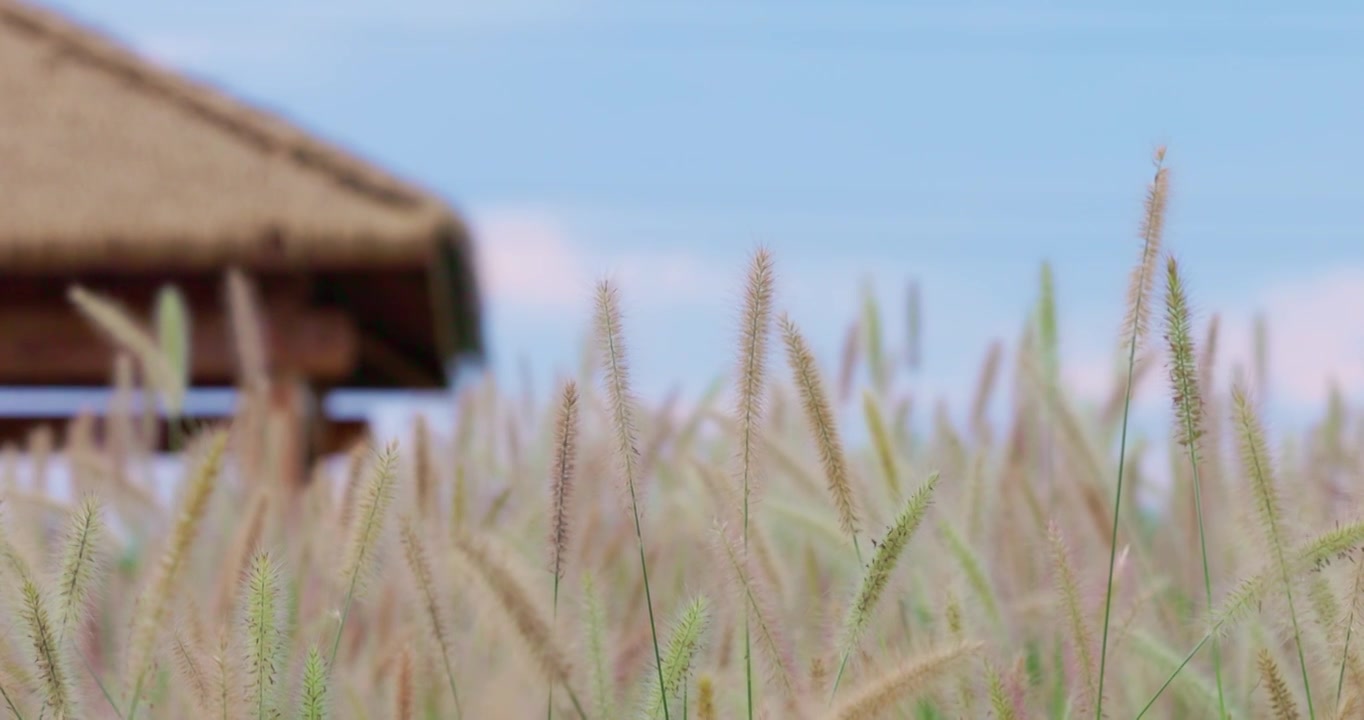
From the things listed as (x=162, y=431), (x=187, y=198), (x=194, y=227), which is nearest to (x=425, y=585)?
(x=194, y=227)

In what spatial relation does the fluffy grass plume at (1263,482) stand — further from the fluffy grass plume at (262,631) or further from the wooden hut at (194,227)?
the wooden hut at (194,227)

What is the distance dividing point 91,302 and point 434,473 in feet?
2.81

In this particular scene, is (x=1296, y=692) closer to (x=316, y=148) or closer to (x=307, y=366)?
(x=307, y=366)

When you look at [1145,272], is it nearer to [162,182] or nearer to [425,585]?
[425,585]

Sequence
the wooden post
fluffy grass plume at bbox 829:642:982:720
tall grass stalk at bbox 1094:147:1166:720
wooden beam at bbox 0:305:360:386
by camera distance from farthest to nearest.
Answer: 1. wooden beam at bbox 0:305:360:386
2. the wooden post
3. tall grass stalk at bbox 1094:147:1166:720
4. fluffy grass plume at bbox 829:642:982:720

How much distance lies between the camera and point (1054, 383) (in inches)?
50.3

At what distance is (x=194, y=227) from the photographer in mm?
5812

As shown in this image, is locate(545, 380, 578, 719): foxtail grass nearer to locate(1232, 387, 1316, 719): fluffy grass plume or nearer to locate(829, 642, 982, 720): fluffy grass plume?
locate(829, 642, 982, 720): fluffy grass plume

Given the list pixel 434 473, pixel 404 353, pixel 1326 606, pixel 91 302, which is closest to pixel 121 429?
pixel 91 302

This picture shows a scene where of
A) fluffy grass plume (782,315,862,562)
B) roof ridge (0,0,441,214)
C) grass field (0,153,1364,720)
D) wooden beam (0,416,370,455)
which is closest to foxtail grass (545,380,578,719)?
grass field (0,153,1364,720)

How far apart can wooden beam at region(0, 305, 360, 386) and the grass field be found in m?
4.03

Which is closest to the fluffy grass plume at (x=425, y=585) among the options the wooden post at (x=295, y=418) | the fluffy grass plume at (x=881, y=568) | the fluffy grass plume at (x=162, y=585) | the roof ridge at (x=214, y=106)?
the fluffy grass plume at (x=162, y=585)

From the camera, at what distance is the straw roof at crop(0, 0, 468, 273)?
5781 millimetres

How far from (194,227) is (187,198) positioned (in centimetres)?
31
